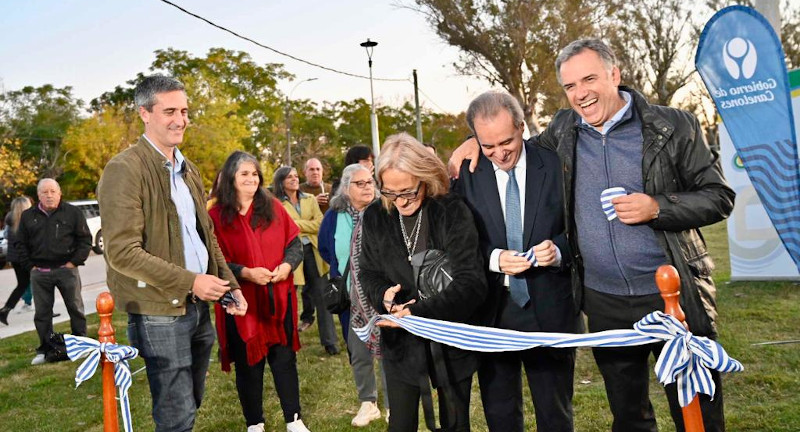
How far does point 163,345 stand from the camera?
328cm

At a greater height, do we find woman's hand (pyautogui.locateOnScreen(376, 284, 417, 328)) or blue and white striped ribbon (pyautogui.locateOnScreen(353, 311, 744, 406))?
woman's hand (pyautogui.locateOnScreen(376, 284, 417, 328))

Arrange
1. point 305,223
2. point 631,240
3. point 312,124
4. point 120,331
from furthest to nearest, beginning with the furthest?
point 312,124
point 120,331
point 305,223
point 631,240

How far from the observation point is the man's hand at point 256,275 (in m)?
4.63

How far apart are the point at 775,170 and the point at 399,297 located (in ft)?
9.15

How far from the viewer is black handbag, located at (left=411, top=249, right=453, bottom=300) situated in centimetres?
299

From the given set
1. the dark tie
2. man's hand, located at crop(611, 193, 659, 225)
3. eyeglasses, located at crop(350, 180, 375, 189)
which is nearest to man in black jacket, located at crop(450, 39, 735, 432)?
man's hand, located at crop(611, 193, 659, 225)

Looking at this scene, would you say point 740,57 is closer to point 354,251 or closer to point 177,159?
point 354,251

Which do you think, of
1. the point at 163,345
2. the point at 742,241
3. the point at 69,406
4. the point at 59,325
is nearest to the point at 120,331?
the point at 59,325

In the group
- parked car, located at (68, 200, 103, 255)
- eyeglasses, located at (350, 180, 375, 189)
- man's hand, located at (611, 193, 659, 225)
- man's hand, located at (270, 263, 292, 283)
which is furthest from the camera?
parked car, located at (68, 200, 103, 255)

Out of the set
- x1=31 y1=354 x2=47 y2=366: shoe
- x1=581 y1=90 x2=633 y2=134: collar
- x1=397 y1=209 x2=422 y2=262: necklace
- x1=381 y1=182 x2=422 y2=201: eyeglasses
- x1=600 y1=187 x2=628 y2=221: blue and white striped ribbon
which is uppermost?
x1=581 y1=90 x2=633 y2=134: collar

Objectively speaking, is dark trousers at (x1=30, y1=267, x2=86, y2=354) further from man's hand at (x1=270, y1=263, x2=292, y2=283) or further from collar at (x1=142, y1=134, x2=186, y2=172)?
collar at (x1=142, y1=134, x2=186, y2=172)

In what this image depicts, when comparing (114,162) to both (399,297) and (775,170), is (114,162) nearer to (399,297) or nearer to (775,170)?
(399,297)

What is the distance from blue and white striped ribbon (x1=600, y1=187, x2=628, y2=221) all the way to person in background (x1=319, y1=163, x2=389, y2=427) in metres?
1.89

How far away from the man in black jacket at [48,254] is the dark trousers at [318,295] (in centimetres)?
257
